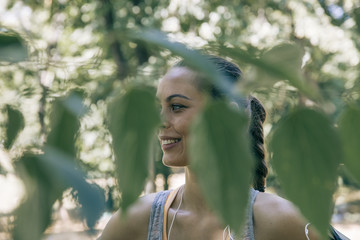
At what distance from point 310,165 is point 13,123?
0.84 feet

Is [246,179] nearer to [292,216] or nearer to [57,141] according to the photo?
[57,141]

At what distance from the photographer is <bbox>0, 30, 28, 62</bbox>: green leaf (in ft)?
1.07

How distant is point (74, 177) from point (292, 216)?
1.16m

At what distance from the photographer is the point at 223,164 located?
0.75 feet

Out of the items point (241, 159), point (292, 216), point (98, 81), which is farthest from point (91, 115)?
point (292, 216)

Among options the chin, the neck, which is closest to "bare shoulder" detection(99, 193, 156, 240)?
the neck

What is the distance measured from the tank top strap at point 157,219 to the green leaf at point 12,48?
1.29 meters

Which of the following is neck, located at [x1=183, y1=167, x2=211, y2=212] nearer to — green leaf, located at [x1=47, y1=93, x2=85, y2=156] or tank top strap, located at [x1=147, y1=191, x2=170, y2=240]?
tank top strap, located at [x1=147, y1=191, x2=170, y2=240]

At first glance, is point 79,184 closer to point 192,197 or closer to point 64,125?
Result: point 64,125

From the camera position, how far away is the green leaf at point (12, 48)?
1.07 ft

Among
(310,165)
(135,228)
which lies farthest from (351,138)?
(135,228)

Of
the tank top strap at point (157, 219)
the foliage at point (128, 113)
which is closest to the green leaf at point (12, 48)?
the foliage at point (128, 113)

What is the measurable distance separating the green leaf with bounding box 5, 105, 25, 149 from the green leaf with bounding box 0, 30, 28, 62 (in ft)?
0.25

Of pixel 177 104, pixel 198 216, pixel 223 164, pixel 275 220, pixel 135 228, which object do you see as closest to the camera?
pixel 223 164
